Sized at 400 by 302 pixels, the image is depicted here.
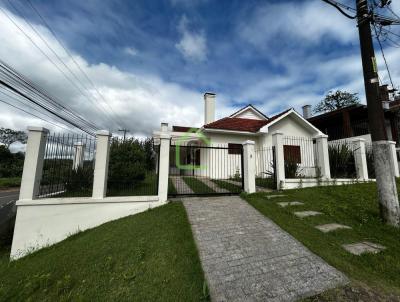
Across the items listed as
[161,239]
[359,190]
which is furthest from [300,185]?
[161,239]

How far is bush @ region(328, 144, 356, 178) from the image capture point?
30.3 ft

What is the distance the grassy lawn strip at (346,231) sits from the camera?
2.78m

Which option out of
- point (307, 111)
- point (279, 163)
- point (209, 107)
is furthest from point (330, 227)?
point (307, 111)

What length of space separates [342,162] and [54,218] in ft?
37.7

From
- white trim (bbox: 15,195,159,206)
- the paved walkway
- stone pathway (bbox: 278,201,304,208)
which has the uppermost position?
white trim (bbox: 15,195,159,206)

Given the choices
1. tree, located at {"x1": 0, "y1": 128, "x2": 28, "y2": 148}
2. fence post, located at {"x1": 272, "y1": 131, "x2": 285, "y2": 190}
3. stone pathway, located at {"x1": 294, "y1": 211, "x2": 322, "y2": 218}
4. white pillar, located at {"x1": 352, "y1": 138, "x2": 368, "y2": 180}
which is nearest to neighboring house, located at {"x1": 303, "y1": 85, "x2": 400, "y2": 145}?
white pillar, located at {"x1": 352, "y1": 138, "x2": 368, "y2": 180}

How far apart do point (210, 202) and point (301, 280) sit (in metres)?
3.77

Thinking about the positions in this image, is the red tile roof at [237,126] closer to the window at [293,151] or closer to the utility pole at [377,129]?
the window at [293,151]

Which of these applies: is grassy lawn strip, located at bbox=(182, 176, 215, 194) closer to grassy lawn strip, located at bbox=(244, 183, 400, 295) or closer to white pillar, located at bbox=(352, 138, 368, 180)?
grassy lawn strip, located at bbox=(244, 183, 400, 295)

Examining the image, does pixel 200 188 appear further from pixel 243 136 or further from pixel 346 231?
pixel 243 136

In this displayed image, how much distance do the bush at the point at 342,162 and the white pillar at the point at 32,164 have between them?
37.6 feet

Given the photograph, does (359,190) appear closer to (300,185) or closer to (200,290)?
(300,185)

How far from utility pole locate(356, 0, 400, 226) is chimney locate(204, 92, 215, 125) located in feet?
36.1

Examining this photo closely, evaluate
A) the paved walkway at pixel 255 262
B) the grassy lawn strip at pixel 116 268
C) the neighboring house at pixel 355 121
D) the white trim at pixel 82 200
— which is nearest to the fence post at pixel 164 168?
the white trim at pixel 82 200
